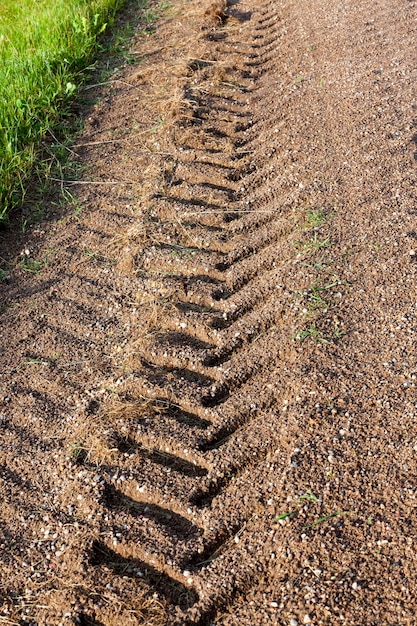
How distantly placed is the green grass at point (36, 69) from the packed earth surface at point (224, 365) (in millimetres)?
305

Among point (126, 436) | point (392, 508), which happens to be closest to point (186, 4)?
point (126, 436)

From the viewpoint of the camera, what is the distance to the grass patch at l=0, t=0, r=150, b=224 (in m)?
4.60

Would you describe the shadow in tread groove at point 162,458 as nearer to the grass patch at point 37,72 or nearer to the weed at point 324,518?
the weed at point 324,518

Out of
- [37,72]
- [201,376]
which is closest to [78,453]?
[201,376]

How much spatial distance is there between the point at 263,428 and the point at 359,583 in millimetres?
736

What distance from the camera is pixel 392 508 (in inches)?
92.4

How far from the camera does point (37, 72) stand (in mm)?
5309

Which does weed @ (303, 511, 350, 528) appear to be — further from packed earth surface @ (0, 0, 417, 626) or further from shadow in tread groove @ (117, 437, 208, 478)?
shadow in tread groove @ (117, 437, 208, 478)

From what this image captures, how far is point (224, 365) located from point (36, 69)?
11.1ft

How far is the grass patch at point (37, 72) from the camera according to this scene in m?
4.60

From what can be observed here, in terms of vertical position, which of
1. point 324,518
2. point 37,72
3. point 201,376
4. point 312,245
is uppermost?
point 37,72

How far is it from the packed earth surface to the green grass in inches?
12.0

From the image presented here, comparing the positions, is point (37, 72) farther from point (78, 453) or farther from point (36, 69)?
point (78, 453)

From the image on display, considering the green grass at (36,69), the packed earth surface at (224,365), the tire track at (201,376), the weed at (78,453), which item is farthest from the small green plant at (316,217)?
the green grass at (36,69)
